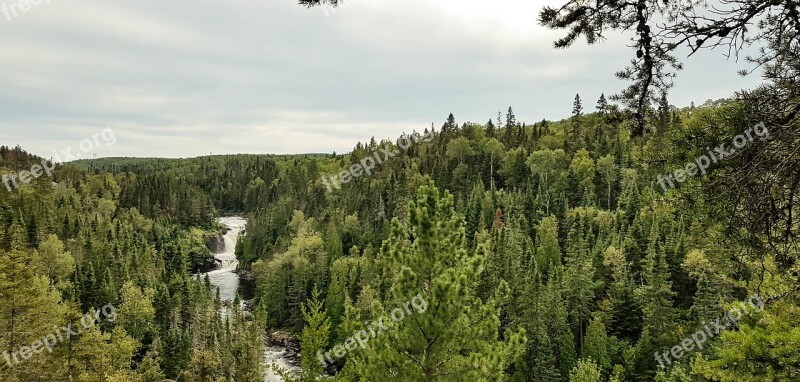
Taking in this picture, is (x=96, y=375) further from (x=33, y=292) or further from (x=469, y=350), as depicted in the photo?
(x=469, y=350)

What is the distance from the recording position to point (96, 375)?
20188 millimetres

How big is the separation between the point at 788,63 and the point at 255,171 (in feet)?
640

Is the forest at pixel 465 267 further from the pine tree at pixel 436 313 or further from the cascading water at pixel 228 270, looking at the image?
the cascading water at pixel 228 270

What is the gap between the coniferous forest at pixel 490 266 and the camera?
17.9 feet

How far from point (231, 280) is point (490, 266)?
2297 inches

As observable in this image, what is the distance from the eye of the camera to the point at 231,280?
8706cm

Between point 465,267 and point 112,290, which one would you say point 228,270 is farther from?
point 465,267

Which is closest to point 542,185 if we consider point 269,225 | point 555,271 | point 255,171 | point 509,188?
point 509,188

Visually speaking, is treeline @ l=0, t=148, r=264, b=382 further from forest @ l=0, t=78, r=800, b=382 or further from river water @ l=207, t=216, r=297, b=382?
river water @ l=207, t=216, r=297, b=382

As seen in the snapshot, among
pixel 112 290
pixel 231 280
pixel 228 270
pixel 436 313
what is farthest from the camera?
pixel 228 270

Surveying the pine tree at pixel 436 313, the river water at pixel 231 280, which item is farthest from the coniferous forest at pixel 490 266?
the river water at pixel 231 280

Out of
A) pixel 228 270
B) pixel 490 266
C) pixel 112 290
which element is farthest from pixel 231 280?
pixel 490 266

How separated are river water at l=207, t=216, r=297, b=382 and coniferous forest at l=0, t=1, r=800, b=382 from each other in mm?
3841

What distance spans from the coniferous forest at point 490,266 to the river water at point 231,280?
3.84m
